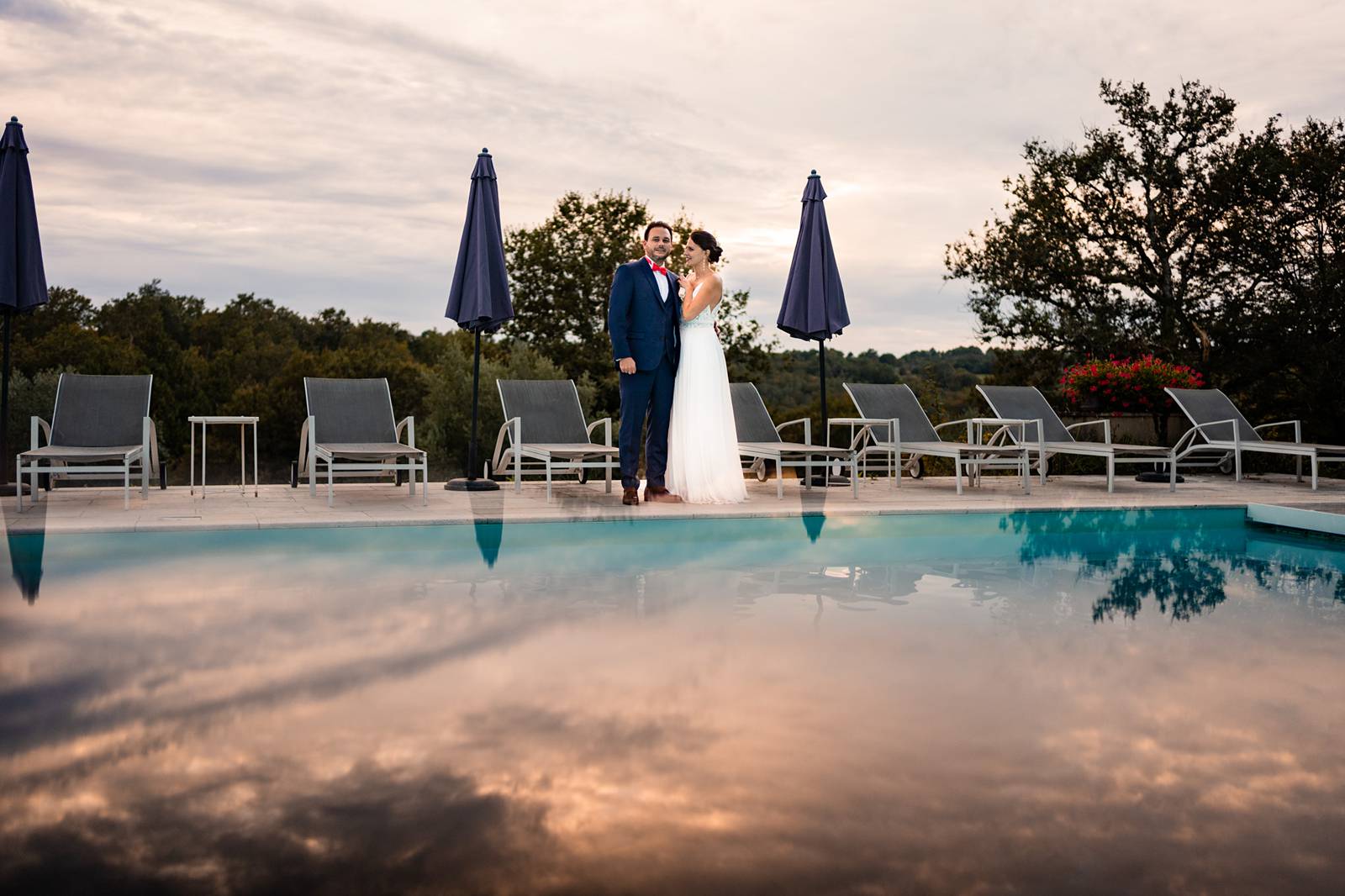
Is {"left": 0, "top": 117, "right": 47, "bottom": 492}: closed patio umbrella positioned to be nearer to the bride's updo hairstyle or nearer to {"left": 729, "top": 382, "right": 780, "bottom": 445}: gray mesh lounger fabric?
the bride's updo hairstyle

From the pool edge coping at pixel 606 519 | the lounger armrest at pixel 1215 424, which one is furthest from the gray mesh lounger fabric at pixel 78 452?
the lounger armrest at pixel 1215 424

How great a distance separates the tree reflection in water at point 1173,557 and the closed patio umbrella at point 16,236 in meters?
6.86

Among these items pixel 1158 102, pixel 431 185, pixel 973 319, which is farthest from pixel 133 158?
pixel 1158 102

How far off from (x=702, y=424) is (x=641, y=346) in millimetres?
713

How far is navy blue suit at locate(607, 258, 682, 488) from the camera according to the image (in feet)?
24.1

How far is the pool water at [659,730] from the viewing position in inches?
80.8

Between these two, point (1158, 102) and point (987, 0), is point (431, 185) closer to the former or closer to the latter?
point (987, 0)

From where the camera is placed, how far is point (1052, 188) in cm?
1697

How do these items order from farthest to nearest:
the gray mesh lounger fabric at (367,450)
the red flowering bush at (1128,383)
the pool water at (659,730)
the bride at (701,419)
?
the red flowering bush at (1128,383) < the bride at (701,419) < the gray mesh lounger fabric at (367,450) < the pool water at (659,730)

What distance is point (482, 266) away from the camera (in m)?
8.42

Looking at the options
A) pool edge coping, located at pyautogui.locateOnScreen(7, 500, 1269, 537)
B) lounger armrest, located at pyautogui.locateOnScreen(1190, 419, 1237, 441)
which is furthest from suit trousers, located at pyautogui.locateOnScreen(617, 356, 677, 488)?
lounger armrest, located at pyautogui.locateOnScreen(1190, 419, 1237, 441)

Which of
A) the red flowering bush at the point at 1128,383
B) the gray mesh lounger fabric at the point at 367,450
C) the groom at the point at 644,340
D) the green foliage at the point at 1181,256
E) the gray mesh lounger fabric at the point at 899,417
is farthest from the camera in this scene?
the green foliage at the point at 1181,256

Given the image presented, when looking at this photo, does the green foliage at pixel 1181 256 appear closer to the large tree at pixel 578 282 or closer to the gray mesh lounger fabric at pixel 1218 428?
the gray mesh lounger fabric at pixel 1218 428

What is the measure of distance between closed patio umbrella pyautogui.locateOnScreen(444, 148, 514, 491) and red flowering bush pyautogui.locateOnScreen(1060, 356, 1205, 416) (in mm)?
6621
